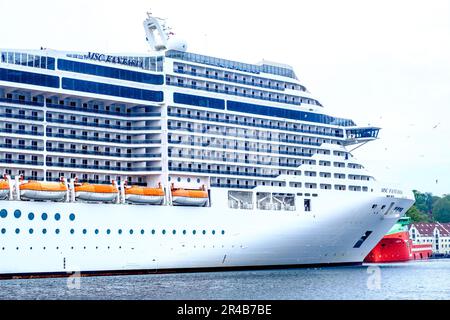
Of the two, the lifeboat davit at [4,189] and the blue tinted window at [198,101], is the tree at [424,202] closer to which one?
the blue tinted window at [198,101]

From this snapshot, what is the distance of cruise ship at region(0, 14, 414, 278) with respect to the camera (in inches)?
1640

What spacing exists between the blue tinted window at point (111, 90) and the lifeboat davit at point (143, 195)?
6.76 m

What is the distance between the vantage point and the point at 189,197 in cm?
4669

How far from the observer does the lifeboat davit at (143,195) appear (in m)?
44.3

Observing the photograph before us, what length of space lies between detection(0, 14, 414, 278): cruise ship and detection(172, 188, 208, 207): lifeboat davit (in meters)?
0.09

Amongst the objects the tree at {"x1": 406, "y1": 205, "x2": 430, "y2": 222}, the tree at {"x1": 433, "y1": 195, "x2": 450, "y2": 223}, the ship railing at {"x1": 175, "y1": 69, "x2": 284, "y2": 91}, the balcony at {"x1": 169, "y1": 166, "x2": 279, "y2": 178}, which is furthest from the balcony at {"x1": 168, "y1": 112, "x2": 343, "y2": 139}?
the tree at {"x1": 433, "y1": 195, "x2": 450, "y2": 223}

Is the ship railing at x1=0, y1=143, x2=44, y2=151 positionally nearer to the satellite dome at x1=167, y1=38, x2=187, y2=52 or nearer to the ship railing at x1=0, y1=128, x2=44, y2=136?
the ship railing at x1=0, y1=128, x2=44, y2=136

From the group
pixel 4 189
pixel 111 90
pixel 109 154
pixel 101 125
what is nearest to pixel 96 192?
pixel 109 154

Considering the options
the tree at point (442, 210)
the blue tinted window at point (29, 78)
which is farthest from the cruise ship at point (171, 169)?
the tree at point (442, 210)

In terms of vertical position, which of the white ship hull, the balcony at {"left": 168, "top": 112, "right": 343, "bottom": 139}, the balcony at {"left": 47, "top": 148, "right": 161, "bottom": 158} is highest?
the balcony at {"left": 168, "top": 112, "right": 343, "bottom": 139}

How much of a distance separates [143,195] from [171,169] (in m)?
3.88

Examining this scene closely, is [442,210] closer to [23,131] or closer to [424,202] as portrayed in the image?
[424,202]
